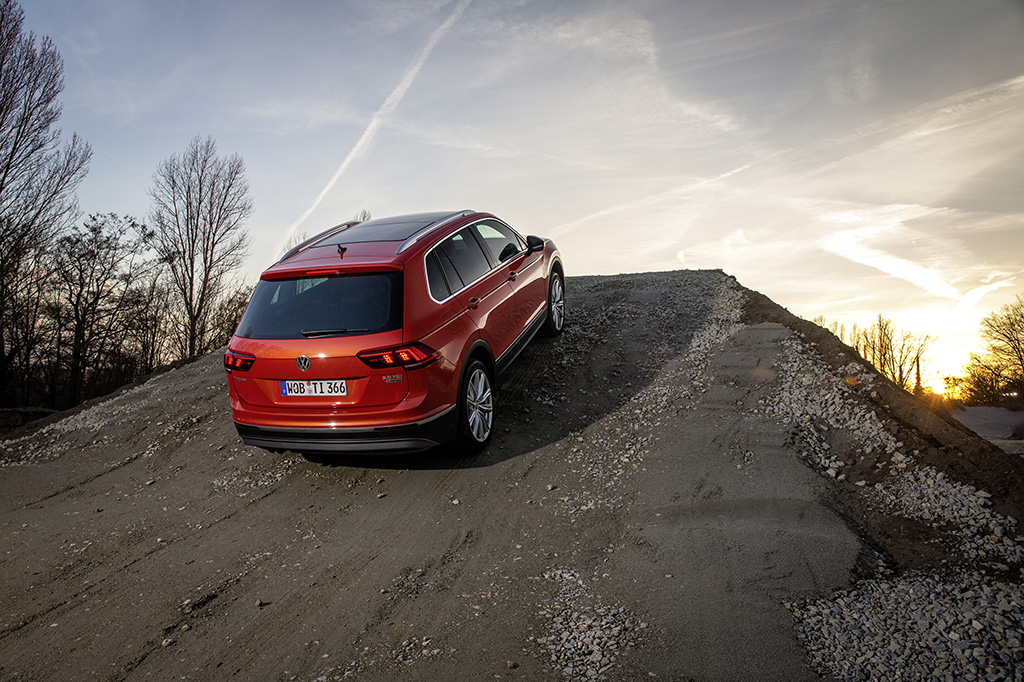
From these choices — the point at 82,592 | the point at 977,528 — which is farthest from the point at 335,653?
the point at 977,528

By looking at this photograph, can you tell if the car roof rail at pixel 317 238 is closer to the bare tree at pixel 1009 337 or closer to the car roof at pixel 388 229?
the car roof at pixel 388 229

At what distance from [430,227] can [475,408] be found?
1777mm

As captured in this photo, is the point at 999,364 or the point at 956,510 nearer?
the point at 956,510

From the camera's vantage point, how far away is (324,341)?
5012mm

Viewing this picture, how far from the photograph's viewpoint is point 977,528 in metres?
4.64

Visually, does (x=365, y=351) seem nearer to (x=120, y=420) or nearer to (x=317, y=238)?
(x=317, y=238)

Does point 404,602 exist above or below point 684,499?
below

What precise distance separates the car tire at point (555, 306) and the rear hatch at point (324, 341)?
3.76m

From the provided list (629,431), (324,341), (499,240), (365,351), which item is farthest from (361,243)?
(629,431)

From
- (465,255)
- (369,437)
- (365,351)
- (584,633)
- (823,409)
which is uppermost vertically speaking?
(465,255)

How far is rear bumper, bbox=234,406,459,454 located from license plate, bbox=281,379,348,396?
0.99ft

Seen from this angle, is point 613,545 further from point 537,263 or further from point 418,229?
point 537,263

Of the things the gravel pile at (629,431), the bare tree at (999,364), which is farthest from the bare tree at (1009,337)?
the gravel pile at (629,431)

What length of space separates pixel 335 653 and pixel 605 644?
1.47 m
